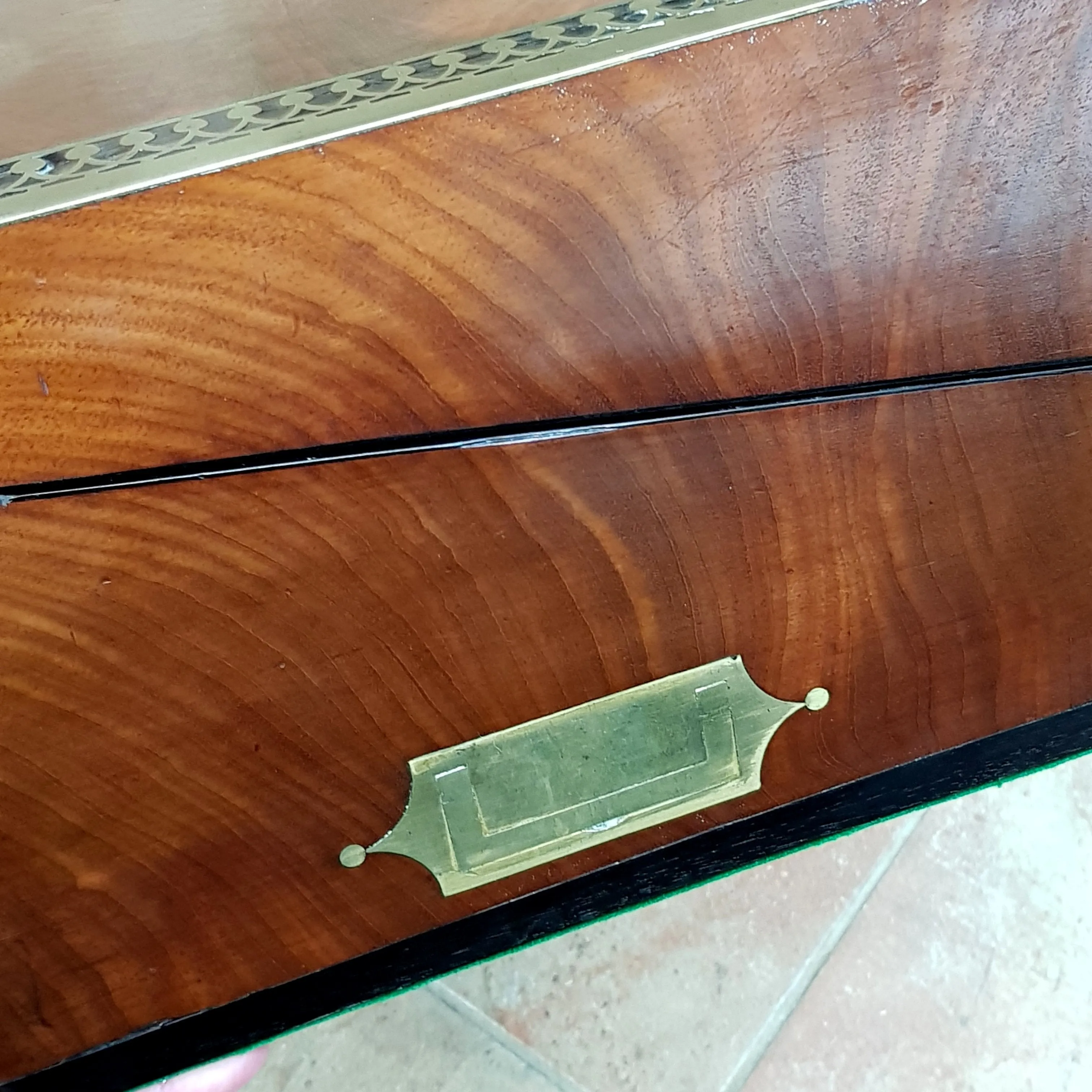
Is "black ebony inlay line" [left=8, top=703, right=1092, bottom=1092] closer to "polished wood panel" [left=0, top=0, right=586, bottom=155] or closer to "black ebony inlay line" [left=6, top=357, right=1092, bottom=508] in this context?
"black ebony inlay line" [left=6, top=357, right=1092, bottom=508]

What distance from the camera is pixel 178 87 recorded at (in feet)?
1.77

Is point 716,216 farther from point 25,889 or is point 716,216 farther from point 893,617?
point 25,889

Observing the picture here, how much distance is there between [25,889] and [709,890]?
62cm

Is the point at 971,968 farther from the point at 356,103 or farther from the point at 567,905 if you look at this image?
the point at 356,103

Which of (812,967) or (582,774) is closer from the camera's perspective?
(582,774)

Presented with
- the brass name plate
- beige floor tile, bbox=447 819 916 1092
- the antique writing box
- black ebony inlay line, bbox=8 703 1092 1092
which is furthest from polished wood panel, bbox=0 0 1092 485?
beige floor tile, bbox=447 819 916 1092

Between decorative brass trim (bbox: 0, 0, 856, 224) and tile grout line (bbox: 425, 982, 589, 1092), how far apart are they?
2.44 feet

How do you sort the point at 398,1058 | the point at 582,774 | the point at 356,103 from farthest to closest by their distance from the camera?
the point at 398,1058 → the point at 582,774 → the point at 356,103

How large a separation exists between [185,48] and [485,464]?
0.31 m

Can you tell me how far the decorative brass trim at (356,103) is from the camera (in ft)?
1.54

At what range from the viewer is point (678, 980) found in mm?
Result: 940

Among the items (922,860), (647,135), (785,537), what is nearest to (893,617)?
(785,537)

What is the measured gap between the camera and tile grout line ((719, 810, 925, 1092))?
0.92 metres

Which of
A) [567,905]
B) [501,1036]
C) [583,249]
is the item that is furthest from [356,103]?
[501,1036]
